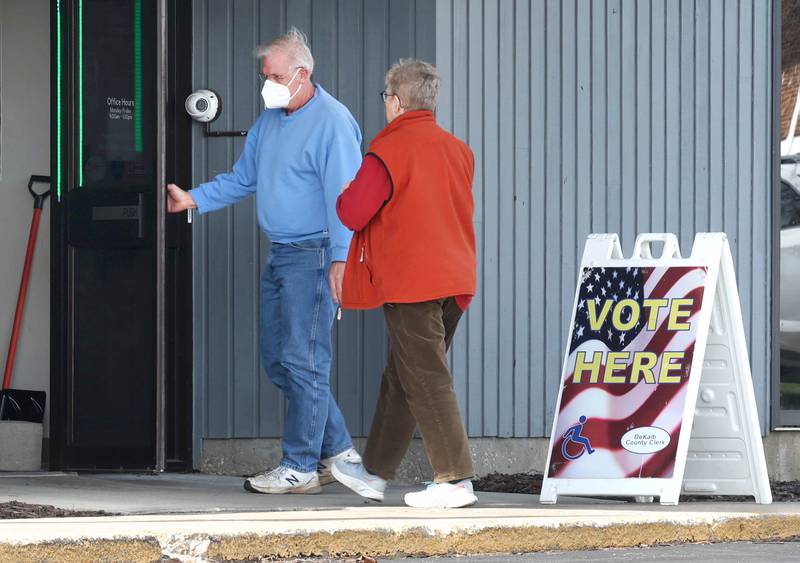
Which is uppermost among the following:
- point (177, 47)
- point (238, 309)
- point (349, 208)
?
point (177, 47)

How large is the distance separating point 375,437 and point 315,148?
1225mm

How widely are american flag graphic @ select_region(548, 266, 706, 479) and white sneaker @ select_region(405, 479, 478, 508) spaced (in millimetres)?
685

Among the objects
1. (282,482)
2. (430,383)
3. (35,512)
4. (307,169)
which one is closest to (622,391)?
(430,383)

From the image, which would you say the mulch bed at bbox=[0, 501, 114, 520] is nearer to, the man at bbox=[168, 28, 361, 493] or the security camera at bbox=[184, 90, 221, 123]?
the man at bbox=[168, 28, 361, 493]

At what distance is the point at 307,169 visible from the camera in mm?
6492

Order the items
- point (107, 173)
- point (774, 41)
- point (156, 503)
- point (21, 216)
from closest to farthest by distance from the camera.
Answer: point (156, 503) → point (107, 173) → point (774, 41) → point (21, 216)

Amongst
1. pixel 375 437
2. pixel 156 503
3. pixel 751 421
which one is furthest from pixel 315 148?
pixel 751 421

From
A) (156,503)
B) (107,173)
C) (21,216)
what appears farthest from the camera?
(21,216)

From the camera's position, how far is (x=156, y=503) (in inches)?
228

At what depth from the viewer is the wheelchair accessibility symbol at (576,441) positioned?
20.9 ft

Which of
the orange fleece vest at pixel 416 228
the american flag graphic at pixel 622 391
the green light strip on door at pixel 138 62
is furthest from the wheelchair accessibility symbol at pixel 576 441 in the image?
the green light strip on door at pixel 138 62

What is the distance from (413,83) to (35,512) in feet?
6.85

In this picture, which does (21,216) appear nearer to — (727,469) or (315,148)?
(315,148)

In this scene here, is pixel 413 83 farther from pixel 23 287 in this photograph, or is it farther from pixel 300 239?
pixel 23 287
